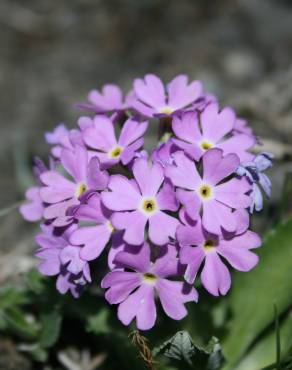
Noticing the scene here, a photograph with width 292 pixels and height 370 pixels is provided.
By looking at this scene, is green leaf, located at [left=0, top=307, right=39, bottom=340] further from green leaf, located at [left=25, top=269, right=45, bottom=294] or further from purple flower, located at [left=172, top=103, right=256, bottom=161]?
purple flower, located at [left=172, top=103, right=256, bottom=161]

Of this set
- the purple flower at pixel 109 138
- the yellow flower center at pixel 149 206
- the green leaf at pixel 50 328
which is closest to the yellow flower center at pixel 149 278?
the yellow flower center at pixel 149 206

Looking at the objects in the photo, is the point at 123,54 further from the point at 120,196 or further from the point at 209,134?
the point at 120,196

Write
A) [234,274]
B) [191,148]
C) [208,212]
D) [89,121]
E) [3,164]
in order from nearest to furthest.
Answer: [208,212] < [191,148] < [89,121] < [234,274] < [3,164]

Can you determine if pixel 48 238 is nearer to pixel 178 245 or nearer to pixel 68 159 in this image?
pixel 68 159

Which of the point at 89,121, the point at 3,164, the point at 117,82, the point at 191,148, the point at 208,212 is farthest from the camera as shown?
the point at 117,82

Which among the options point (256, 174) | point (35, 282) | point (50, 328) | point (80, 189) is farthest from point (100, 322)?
point (256, 174)

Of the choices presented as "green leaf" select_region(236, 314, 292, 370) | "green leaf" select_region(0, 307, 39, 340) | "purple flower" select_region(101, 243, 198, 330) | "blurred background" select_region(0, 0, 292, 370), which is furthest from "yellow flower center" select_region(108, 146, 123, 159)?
"blurred background" select_region(0, 0, 292, 370)

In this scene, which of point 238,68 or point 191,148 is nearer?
point 191,148

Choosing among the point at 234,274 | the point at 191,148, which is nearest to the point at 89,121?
the point at 191,148

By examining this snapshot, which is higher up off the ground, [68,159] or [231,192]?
[68,159]
